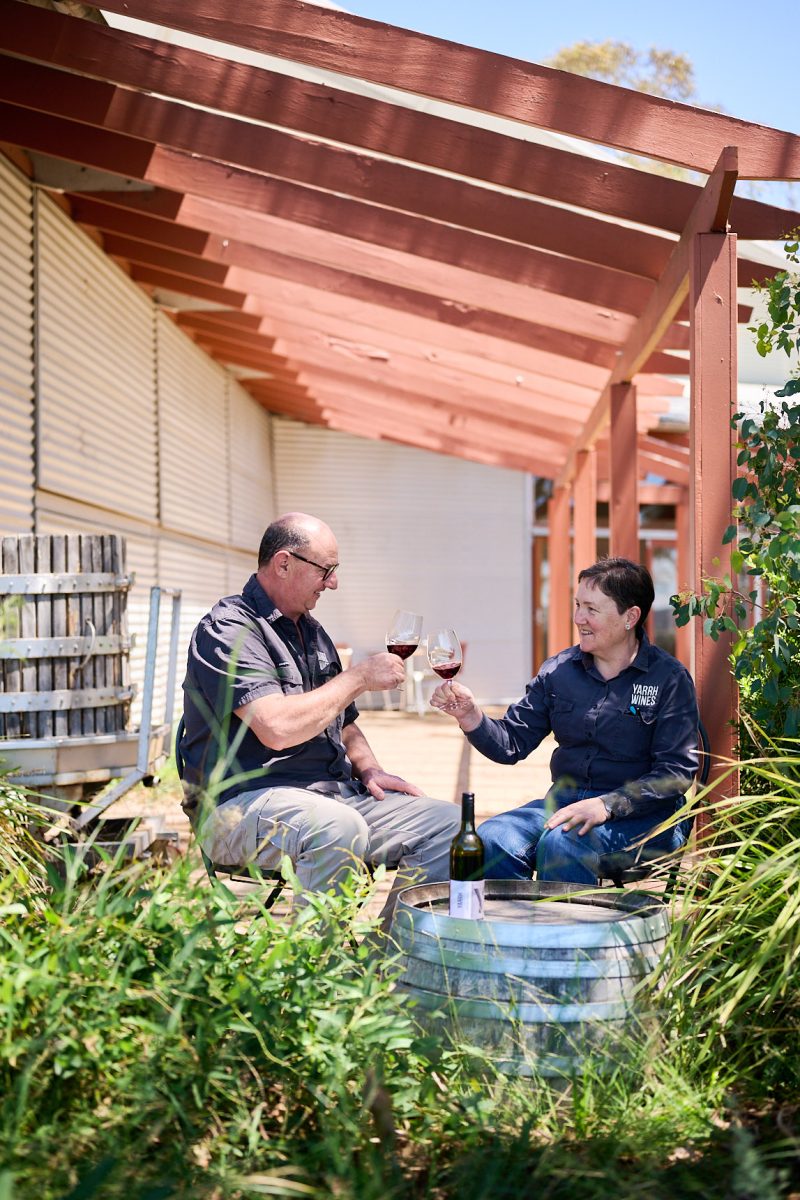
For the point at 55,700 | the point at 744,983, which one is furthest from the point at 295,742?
the point at 55,700

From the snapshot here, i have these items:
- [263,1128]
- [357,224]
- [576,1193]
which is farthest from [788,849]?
[357,224]

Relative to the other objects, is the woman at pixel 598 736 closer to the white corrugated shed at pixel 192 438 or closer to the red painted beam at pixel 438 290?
the red painted beam at pixel 438 290

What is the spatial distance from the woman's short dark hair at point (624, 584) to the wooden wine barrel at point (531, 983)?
46.6 inches

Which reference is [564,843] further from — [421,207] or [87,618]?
[421,207]

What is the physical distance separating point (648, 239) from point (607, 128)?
1.14 meters

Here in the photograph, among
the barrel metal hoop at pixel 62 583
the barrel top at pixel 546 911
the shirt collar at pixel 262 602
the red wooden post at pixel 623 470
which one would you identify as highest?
the red wooden post at pixel 623 470

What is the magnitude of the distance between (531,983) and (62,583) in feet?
8.32

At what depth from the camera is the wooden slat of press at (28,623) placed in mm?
3975

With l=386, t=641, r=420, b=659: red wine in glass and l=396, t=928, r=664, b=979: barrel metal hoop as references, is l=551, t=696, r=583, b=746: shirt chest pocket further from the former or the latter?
l=396, t=928, r=664, b=979: barrel metal hoop

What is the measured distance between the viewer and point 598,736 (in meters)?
3.11

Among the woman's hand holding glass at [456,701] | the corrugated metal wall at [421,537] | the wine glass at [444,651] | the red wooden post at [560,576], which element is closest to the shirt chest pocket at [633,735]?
the woman's hand holding glass at [456,701]

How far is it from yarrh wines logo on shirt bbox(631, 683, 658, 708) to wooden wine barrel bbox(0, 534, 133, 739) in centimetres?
200

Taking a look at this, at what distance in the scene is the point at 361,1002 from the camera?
205 cm

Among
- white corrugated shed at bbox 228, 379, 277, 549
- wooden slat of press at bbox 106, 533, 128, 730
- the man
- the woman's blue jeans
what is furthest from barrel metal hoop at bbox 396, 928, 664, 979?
white corrugated shed at bbox 228, 379, 277, 549
